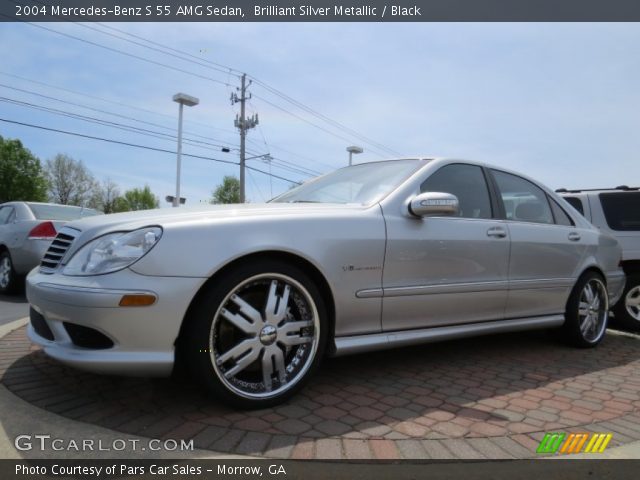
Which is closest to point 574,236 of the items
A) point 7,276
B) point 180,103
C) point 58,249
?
point 58,249

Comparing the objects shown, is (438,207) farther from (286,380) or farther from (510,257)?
(286,380)

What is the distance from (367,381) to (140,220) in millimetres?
1739

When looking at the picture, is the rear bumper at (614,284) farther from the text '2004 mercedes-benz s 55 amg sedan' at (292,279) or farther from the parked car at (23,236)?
the parked car at (23,236)

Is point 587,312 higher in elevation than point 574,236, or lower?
lower

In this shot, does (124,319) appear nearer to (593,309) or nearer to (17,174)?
(593,309)

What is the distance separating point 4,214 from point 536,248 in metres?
7.19

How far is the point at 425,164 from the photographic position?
345 centimetres

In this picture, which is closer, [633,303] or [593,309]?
[593,309]

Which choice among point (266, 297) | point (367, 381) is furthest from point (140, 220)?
point (367, 381)

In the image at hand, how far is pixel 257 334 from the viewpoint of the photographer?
247 cm

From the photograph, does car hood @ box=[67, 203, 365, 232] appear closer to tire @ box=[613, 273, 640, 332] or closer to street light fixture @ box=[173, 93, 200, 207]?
tire @ box=[613, 273, 640, 332]

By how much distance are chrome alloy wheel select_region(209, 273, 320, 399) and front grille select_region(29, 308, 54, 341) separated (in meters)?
0.88

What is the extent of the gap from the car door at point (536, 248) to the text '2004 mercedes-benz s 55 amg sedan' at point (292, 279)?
2 centimetres

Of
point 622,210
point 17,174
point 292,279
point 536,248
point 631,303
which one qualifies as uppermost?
point 17,174
